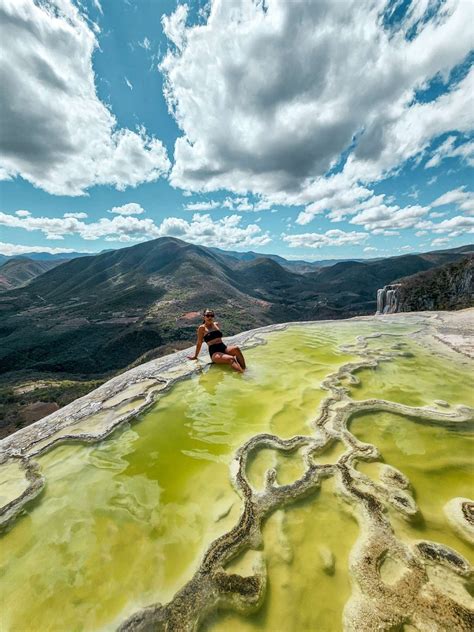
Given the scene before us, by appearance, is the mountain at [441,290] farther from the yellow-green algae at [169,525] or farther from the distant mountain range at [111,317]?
the yellow-green algae at [169,525]

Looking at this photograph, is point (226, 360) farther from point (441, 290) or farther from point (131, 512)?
point (441, 290)

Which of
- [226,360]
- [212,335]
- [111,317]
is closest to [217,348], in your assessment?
[212,335]

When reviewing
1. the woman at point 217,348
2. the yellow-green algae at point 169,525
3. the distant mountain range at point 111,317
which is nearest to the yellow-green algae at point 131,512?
the yellow-green algae at point 169,525

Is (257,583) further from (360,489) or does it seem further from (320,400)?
(320,400)

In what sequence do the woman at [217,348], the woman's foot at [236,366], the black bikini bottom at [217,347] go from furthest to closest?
the black bikini bottom at [217,347]
the woman at [217,348]
the woman's foot at [236,366]

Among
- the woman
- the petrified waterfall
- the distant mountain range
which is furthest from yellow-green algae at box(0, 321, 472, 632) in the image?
the petrified waterfall

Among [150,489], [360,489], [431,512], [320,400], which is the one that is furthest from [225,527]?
[320,400]

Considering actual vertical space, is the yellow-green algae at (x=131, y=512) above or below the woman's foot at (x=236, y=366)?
below
